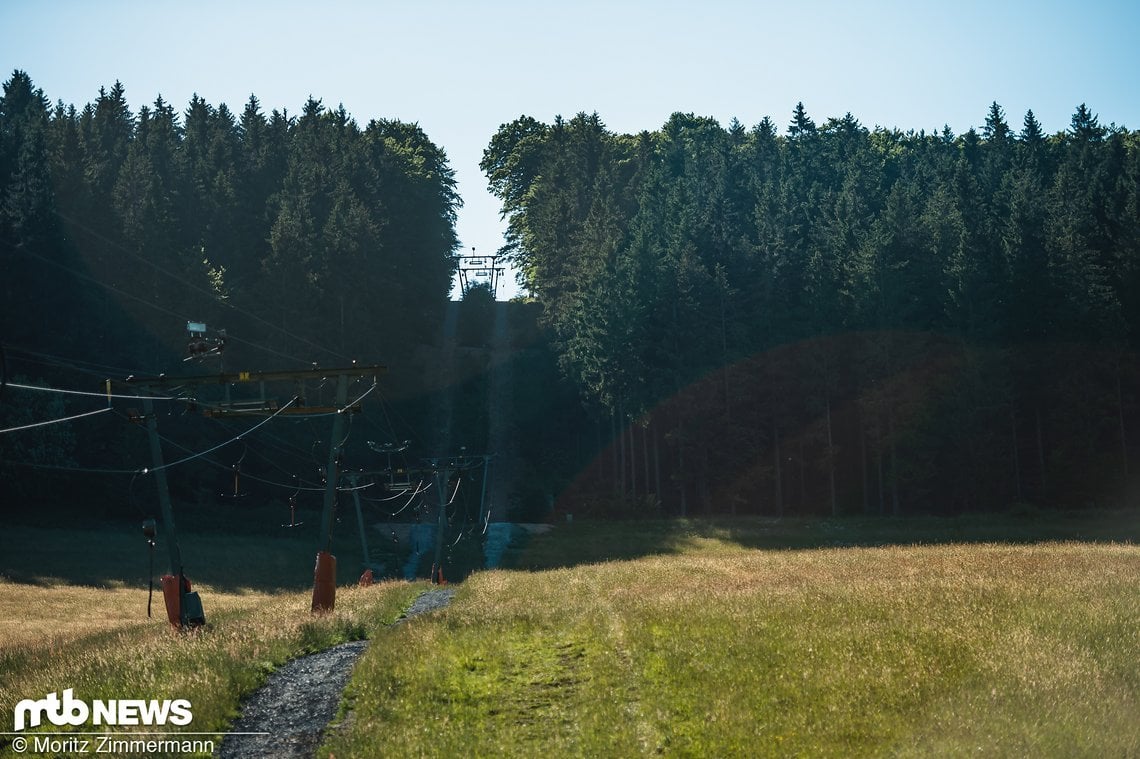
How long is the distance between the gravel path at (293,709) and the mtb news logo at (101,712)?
86 cm

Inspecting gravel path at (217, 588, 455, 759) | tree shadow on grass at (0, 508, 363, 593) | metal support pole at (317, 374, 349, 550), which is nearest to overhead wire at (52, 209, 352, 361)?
tree shadow on grass at (0, 508, 363, 593)

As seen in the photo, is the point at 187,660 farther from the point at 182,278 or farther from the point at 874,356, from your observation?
the point at 182,278

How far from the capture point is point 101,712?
14.7 meters

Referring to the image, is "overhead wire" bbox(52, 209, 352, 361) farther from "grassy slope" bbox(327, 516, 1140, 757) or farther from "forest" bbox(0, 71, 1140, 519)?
"grassy slope" bbox(327, 516, 1140, 757)

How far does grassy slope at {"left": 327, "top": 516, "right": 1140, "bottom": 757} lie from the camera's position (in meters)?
11.7

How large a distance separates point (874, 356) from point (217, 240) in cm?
5598

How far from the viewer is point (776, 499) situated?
68.9 m

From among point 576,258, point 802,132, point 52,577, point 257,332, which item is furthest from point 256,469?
point 802,132

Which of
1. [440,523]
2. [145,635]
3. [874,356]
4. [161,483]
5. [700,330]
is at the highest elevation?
[700,330]

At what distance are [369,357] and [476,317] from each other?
1354 inches

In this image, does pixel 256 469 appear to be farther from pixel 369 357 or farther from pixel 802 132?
pixel 802 132

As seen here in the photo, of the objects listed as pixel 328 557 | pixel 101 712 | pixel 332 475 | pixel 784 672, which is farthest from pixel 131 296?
pixel 784 672

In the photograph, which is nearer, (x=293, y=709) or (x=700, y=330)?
(x=293, y=709)

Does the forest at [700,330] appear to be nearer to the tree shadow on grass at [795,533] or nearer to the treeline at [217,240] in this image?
the treeline at [217,240]
